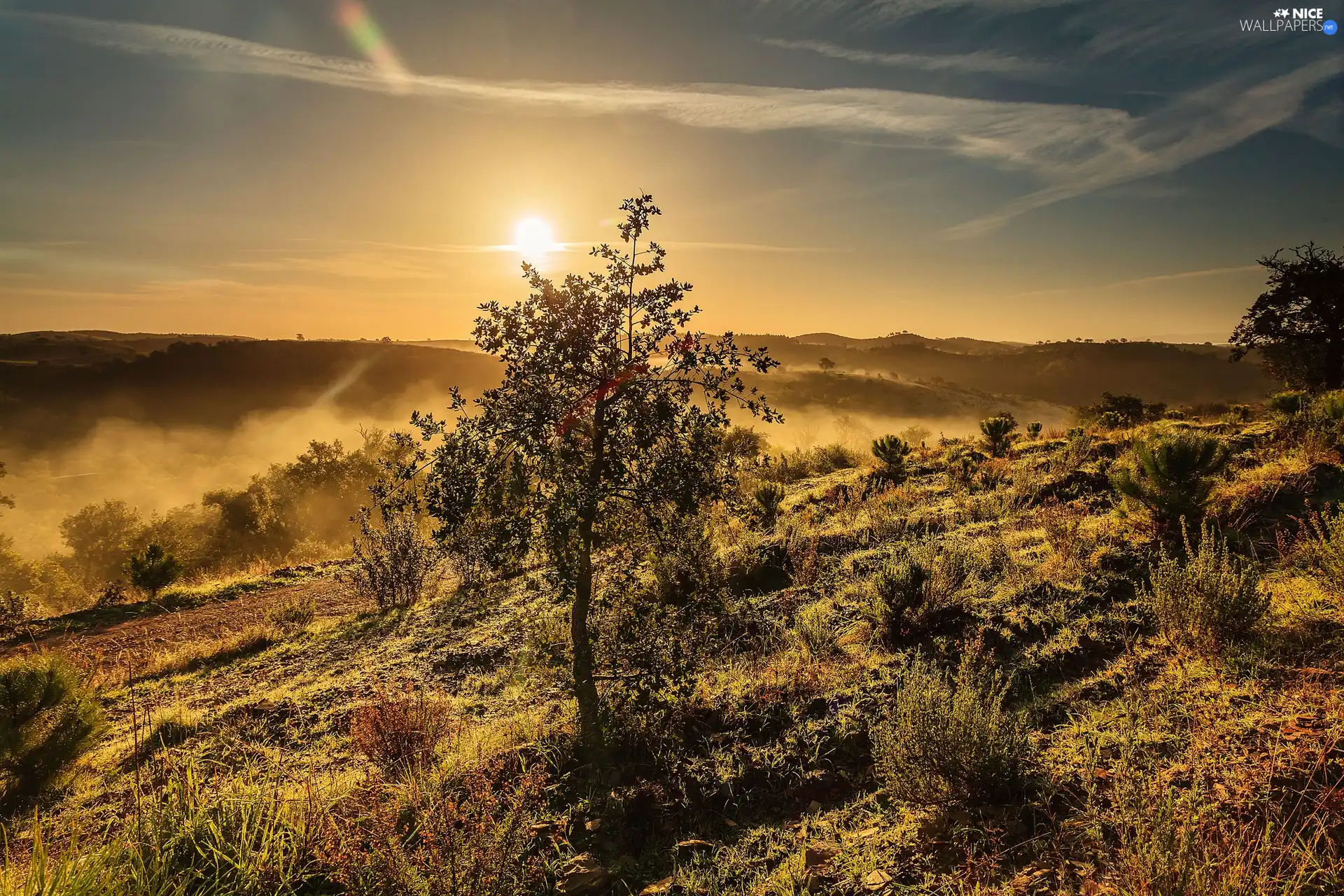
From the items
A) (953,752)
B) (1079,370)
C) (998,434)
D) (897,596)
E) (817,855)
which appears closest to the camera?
(817,855)

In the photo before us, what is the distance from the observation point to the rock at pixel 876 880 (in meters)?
3.13

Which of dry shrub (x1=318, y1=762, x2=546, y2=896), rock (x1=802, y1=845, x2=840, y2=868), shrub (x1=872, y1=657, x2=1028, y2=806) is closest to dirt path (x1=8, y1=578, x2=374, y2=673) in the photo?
dry shrub (x1=318, y1=762, x2=546, y2=896)

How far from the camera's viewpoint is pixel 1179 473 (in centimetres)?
638

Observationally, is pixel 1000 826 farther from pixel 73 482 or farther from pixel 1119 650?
pixel 73 482

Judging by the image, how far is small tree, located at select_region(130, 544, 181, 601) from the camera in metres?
15.0

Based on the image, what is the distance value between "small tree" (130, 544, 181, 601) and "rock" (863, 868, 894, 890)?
18776 mm

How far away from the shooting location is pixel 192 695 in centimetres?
827

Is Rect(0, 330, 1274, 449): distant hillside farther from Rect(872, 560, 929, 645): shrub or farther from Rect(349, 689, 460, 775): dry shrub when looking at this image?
Rect(349, 689, 460, 775): dry shrub

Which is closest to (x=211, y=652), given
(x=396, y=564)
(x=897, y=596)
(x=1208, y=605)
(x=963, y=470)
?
(x=396, y=564)

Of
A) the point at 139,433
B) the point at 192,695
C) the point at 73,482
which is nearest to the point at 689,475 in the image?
the point at 192,695

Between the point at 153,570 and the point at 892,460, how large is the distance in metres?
19.8

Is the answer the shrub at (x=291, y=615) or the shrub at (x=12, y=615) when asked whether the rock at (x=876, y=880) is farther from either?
the shrub at (x=12, y=615)

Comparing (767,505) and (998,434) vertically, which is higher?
(998,434)

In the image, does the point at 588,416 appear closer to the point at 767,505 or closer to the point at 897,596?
the point at 897,596
